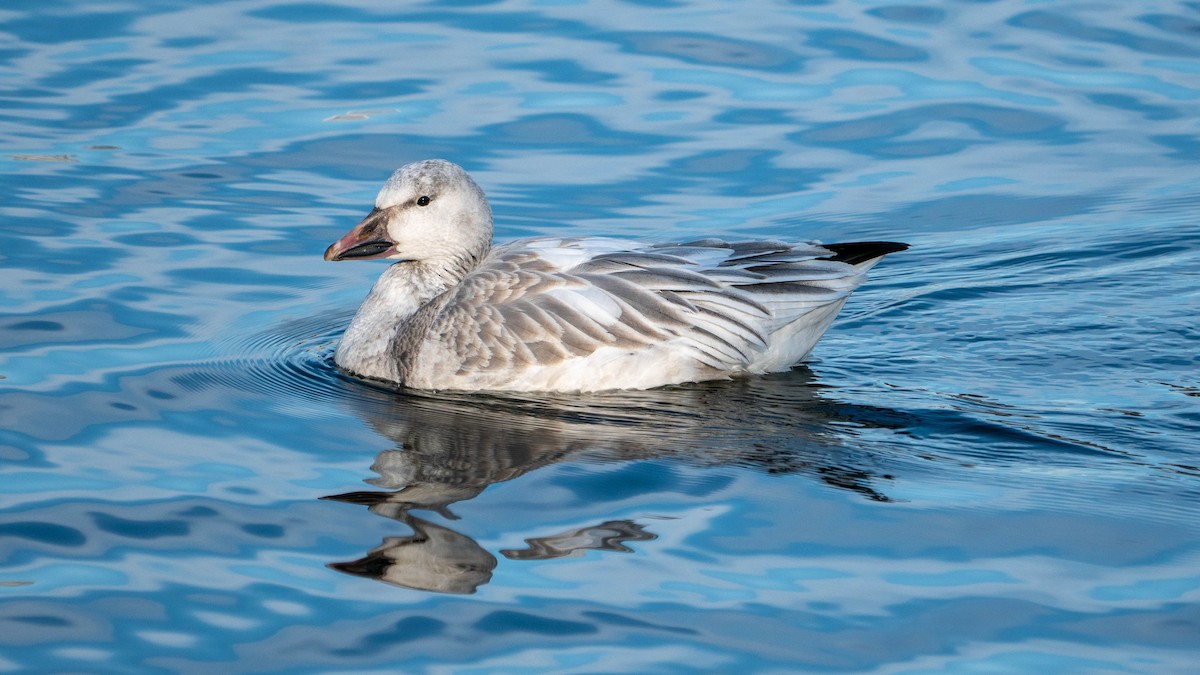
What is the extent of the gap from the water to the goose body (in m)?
0.19

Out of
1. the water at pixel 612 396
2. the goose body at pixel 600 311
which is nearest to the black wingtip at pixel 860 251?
the goose body at pixel 600 311

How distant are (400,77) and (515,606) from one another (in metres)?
9.18

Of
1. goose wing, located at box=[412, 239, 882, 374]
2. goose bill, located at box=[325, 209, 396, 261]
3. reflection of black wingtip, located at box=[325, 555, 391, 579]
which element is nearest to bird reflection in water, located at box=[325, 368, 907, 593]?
reflection of black wingtip, located at box=[325, 555, 391, 579]

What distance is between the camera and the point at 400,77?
1429 centimetres

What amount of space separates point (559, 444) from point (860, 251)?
222 centimetres

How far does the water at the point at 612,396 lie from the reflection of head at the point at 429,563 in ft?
0.07

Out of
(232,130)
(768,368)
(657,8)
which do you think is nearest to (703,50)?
(657,8)

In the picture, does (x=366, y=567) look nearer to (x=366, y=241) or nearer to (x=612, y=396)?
(x=612, y=396)

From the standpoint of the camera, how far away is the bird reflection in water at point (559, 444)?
6398 millimetres

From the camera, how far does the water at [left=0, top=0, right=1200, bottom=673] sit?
232 inches

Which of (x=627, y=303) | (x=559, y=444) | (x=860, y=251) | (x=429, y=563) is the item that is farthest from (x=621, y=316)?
(x=429, y=563)

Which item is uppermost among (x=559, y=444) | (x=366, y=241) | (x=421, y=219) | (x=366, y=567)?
(x=421, y=219)

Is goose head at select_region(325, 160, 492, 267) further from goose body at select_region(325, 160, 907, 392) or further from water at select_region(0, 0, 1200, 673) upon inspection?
water at select_region(0, 0, 1200, 673)

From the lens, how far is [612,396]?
8469 millimetres
